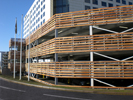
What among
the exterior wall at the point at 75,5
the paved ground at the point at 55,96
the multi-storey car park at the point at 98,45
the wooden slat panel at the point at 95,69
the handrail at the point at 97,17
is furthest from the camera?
the exterior wall at the point at 75,5

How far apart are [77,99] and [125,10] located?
10.4 meters

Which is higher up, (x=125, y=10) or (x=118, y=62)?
(x=125, y=10)

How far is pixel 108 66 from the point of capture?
14.1m

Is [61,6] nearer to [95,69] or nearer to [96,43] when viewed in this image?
[96,43]

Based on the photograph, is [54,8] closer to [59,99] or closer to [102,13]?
[102,13]

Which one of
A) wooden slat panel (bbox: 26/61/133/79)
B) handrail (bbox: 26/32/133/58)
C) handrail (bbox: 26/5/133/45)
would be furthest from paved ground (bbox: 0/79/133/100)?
handrail (bbox: 26/5/133/45)

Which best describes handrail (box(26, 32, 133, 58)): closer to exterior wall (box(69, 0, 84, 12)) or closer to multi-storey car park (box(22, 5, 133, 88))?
multi-storey car park (box(22, 5, 133, 88))

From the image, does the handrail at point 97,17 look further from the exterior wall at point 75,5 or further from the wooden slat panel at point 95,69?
the exterior wall at point 75,5

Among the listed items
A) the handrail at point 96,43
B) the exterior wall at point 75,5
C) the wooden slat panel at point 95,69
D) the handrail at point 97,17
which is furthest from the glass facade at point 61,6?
the wooden slat panel at point 95,69

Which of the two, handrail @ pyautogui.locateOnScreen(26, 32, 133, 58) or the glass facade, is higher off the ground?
the glass facade

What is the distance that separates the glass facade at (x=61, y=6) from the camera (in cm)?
3069

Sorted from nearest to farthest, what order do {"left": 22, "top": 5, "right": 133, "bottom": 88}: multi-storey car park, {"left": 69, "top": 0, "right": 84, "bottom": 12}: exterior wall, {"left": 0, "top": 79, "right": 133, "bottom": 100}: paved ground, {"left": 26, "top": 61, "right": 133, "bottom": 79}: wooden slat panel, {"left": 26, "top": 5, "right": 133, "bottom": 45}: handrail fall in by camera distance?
{"left": 0, "top": 79, "right": 133, "bottom": 100}: paved ground, {"left": 26, "top": 61, "right": 133, "bottom": 79}: wooden slat panel, {"left": 22, "top": 5, "right": 133, "bottom": 88}: multi-storey car park, {"left": 26, "top": 5, "right": 133, "bottom": 45}: handrail, {"left": 69, "top": 0, "right": 84, "bottom": 12}: exterior wall

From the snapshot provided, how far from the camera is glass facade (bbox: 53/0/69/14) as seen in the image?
30688mm

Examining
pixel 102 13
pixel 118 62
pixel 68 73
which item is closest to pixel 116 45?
pixel 118 62
